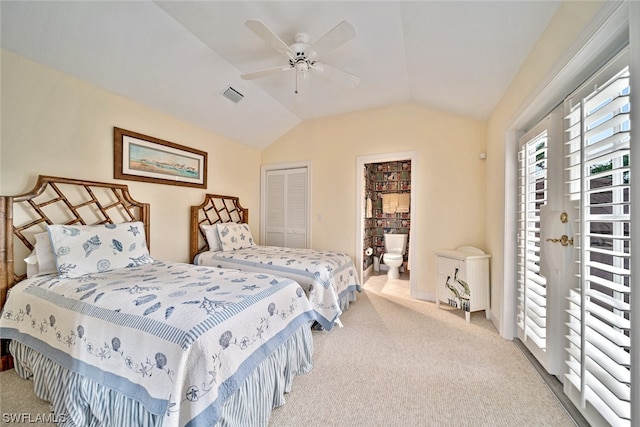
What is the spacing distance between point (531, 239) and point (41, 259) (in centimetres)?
390

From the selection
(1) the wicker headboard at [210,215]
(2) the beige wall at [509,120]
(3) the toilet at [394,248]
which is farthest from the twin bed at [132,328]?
(3) the toilet at [394,248]

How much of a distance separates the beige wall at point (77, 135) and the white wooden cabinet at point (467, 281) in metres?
3.36

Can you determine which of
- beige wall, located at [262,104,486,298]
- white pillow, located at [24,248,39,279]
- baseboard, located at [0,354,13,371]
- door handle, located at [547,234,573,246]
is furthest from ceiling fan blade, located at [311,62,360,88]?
baseboard, located at [0,354,13,371]

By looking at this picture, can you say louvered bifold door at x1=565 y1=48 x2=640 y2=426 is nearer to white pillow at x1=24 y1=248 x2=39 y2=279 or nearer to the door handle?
the door handle

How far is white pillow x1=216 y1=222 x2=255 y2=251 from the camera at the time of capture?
11.0ft

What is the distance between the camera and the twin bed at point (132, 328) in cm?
108

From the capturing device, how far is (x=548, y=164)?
5.49ft

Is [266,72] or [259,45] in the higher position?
[259,45]

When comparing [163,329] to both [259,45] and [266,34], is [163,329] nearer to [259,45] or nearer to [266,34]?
[266,34]

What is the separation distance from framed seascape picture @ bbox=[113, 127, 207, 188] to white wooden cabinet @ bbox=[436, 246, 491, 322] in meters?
3.45

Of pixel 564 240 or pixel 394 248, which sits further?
pixel 394 248

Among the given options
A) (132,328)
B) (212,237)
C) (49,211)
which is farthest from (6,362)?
(212,237)

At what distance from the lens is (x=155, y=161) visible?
289 cm

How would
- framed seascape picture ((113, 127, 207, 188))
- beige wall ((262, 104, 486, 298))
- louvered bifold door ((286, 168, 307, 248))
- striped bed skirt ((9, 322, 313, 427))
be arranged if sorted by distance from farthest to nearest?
louvered bifold door ((286, 168, 307, 248)) → beige wall ((262, 104, 486, 298)) → framed seascape picture ((113, 127, 207, 188)) → striped bed skirt ((9, 322, 313, 427))
